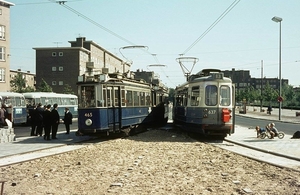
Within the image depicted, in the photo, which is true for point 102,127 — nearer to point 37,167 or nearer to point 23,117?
point 37,167

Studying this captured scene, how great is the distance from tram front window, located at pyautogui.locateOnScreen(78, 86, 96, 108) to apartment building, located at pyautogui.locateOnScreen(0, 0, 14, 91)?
111 ft

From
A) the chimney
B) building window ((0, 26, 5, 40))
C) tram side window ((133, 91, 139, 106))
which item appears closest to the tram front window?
tram side window ((133, 91, 139, 106))

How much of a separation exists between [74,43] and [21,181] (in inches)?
2727

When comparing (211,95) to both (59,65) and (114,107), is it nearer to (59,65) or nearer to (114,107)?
(114,107)

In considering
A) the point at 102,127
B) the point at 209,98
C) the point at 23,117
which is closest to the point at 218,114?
the point at 209,98

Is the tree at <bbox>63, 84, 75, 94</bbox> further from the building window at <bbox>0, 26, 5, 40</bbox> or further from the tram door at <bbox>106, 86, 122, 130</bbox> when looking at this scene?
the tram door at <bbox>106, 86, 122, 130</bbox>

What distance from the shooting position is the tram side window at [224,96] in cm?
1684

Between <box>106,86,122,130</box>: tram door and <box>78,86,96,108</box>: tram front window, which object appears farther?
<box>106,86,122,130</box>: tram door

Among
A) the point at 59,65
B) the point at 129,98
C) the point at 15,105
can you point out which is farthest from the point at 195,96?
the point at 59,65

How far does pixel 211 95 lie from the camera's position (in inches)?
665

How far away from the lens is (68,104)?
38188mm

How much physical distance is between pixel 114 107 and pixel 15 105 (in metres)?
15.3

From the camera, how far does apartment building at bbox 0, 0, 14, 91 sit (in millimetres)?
46938

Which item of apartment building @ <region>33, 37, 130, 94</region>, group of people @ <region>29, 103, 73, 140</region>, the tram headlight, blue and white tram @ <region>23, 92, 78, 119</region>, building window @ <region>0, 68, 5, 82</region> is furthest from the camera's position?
apartment building @ <region>33, 37, 130, 94</region>
